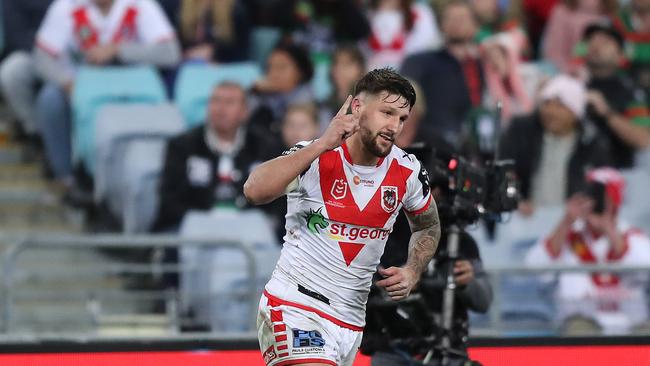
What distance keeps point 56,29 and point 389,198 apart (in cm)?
609

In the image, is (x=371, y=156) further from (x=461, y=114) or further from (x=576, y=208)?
(x=461, y=114)

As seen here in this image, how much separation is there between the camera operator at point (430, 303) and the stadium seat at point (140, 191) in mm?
3586

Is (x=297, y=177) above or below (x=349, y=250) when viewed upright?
above

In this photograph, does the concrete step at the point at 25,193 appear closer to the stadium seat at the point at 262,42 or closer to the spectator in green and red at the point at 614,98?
the stadium seat at the point at 262,42

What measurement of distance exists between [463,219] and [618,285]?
3.04 metres

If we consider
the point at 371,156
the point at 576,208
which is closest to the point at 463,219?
the point at 371,156

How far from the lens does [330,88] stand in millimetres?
11531

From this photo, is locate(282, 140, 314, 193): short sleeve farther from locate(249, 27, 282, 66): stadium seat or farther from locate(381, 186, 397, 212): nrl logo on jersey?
locate(249, 27, 282, 66): stadium seat

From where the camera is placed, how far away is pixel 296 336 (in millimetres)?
5941

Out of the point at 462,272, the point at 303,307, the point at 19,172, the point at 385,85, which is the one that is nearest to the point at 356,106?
the point at 385,85

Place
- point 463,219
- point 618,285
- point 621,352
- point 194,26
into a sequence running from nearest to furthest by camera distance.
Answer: point 463,219, point 621,352, point 618,285, point 194,26

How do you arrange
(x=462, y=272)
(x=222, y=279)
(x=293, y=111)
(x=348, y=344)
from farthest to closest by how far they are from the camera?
(x=293, y=111) → (x=222, y=279) → (x=462, y=272) → (x=348, y=344)

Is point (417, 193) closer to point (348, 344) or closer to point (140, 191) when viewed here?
point (348, 344)

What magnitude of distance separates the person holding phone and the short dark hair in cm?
403
